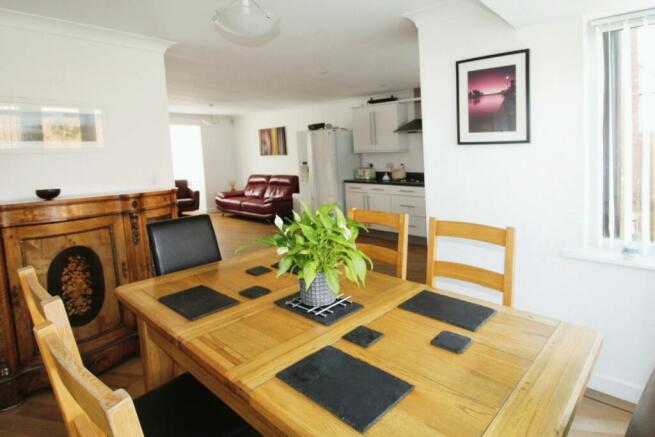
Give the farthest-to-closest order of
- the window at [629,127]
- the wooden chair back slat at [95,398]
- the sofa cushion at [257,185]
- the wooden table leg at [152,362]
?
the sofa cushion at [257,185]
the window at [629,127]
the wooden table leg at [152,362]
the wooden chair back slat at [95,398]

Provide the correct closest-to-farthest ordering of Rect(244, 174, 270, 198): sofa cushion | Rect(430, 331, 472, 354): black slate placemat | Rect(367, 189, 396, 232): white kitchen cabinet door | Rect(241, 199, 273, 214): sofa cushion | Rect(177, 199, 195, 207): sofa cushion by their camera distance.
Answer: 1. Rect(430, 331, 472, 354): black slate placemat
2. Rect(367, 189, 396, 232): white kitchen cabinet door
3. Rect(241, 199, 273, 214): sofa cushion
4. Rect(177, 199, 195, 207): sofa cushion
5. Rect(244, 174, 270, 198): sofa cushion

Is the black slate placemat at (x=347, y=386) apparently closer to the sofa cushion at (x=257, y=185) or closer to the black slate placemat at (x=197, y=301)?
the black slate placemat at (x=197, y=301)

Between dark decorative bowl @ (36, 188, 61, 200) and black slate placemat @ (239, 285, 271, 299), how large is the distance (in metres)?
1.70

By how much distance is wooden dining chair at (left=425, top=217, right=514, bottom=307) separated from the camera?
1597 mm

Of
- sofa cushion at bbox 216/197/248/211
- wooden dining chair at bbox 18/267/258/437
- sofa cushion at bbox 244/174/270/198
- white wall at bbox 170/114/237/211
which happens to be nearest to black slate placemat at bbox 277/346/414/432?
wooden dining chair at bbox 18/267/258/437

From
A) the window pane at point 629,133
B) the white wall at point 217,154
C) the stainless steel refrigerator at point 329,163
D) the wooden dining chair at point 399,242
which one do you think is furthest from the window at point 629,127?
the white wall at point 217,154

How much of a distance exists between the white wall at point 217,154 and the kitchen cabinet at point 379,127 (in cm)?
397

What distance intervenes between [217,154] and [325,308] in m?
9.00

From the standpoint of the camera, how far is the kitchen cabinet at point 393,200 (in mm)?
5902

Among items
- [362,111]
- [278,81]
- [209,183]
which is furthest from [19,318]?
[209,183]

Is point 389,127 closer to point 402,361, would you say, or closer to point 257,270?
point 257,270

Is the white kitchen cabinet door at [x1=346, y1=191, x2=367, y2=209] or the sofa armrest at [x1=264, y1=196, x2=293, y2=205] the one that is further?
the sofa armrest at [x1=264, y1=196, x2=293, y2=205]

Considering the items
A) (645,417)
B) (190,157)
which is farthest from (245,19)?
(190,157)

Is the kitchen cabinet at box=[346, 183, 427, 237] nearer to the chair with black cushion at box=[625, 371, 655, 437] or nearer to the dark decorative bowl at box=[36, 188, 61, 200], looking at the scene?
the dark decorative bowl at box=[36, 188, 61, 200]
